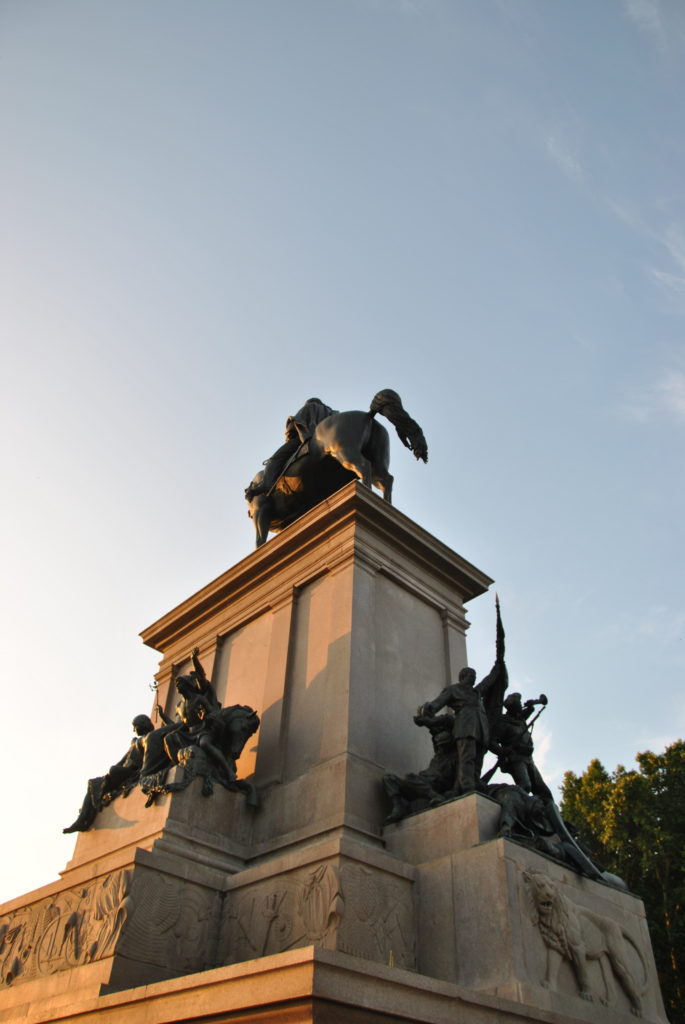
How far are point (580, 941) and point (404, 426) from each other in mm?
9288

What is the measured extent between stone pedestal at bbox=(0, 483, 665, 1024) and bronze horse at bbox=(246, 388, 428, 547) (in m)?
2.27

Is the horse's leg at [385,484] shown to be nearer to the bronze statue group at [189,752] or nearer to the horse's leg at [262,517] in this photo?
the horse's leg at [262,517]

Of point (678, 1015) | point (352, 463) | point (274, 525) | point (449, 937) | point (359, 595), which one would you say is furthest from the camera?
point (678, 1015)

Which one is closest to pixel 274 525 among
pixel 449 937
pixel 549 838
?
pixel 549 838

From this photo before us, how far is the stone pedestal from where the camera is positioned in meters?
7.09

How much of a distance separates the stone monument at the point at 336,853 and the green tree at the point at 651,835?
16411mm

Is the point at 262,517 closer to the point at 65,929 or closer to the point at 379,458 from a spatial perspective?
the point at 379,458

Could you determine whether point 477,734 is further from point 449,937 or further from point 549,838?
point 449,937

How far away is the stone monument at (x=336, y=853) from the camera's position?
7.81 metres

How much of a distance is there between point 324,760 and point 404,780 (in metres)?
1.14

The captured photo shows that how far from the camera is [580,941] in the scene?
30.1ft

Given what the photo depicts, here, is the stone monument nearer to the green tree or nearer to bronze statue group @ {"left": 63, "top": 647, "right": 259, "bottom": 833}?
bronze statue group @ {"left": 63, "top": 647, "right": 259, "bottom": 833}

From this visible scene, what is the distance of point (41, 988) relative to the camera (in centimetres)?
934

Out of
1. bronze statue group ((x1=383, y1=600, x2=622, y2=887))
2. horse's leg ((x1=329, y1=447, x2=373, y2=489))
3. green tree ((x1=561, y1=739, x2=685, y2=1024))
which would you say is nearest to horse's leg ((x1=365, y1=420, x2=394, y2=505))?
horse's leg ((x1=329, y1=447, x2=373, y2=489))
